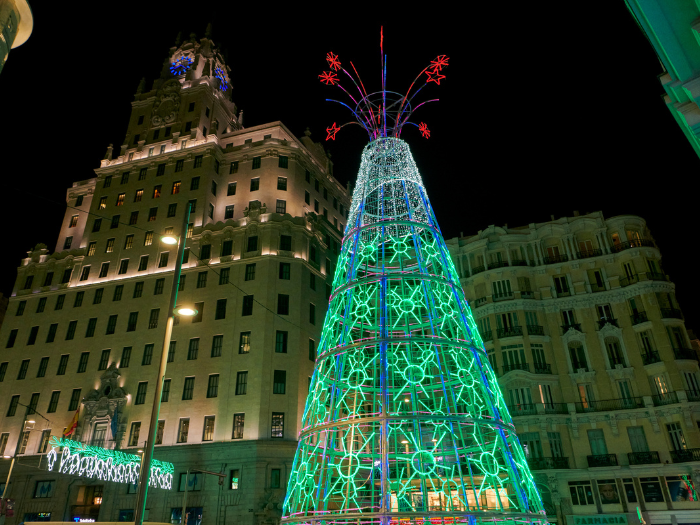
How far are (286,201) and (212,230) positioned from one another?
8.13 m

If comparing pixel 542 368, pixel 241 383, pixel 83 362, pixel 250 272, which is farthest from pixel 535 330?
pixel 83 362

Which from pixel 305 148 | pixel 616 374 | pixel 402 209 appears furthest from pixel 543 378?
pixel 305 148

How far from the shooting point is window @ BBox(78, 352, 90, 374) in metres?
46.4

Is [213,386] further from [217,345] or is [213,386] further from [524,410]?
[524,410]

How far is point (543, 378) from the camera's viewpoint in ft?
124

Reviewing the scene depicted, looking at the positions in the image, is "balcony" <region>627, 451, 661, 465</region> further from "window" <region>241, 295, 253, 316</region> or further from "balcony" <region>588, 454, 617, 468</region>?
"window" <region>241, 295, 253, 316</region>

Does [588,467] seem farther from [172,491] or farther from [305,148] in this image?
[305,148]

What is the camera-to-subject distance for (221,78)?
65.0m

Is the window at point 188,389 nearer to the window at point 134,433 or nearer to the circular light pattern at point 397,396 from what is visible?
the window at point 134,433

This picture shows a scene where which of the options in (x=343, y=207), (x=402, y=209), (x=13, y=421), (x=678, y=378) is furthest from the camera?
(x=343, y=207)

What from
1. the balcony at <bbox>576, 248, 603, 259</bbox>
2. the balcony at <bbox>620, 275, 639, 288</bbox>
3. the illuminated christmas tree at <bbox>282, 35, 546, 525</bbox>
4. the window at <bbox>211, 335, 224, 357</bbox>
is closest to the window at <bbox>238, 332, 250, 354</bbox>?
the window at <bbox>211, 335, 224, 357</bbox>

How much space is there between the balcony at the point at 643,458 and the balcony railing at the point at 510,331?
11116 mm

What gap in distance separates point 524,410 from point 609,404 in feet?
20.1

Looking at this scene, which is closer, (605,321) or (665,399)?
(665,399)
